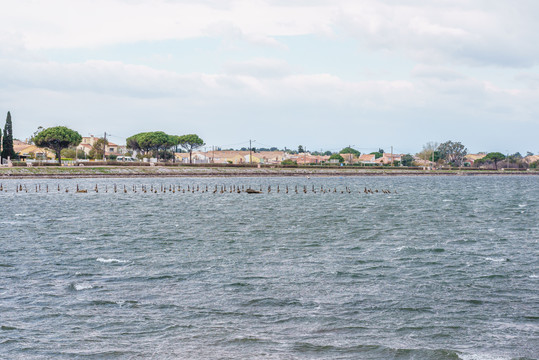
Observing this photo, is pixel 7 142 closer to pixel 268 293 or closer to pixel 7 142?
pixel 7 142

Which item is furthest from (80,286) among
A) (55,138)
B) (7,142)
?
(55,138)

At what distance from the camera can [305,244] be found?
41312mm

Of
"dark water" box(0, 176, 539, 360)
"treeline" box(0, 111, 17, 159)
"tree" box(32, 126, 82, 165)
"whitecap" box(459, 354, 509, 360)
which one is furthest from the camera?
"tree" box(32, 126, 82, 165)

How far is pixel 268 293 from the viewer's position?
2539cm

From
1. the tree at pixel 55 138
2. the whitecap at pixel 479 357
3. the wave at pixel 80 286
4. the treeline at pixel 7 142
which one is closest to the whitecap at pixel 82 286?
the wave at pixel 80 286

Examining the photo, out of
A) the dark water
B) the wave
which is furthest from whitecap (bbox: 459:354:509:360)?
the wave

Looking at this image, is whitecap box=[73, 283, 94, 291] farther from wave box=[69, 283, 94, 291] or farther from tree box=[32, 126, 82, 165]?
tree box=[32, 126, 82, 165]

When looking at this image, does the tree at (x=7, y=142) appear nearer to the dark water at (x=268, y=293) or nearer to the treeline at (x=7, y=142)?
the treeline at (x=7, y=142)

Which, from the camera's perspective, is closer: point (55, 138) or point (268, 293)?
point (268, 293)

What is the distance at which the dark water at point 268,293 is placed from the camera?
18.8 metres

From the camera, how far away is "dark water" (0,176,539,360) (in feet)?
61.6

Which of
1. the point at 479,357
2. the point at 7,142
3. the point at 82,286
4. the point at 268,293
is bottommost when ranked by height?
the point at 479,357

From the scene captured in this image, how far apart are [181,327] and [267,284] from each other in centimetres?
739

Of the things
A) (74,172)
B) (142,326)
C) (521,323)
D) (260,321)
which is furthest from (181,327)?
(74,172)
